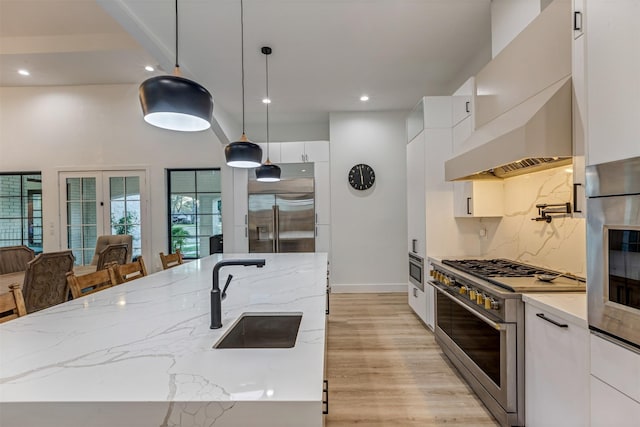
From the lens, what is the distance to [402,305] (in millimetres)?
4121

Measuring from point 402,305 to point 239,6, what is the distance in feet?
12.9

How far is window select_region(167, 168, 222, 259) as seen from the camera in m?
5.45

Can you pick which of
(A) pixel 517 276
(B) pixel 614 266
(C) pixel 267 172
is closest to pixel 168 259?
(C) pixel 267 172

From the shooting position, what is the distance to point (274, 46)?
298 centimetres

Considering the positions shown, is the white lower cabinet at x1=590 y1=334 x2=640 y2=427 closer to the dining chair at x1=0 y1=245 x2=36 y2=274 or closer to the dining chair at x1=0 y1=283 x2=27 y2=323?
the dining chair at x1=0 y1=283 x2=27 y2=323

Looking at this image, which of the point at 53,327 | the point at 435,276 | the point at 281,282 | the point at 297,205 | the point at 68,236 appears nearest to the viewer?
the point at 53,327

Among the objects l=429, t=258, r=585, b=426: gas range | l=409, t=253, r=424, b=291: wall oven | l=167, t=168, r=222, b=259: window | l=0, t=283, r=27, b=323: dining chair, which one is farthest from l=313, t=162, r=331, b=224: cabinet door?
l=0, t=283, r=27, b=323: dining chair

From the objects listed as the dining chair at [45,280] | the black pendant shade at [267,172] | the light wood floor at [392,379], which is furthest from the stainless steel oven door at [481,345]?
the dining chair at [45,280]

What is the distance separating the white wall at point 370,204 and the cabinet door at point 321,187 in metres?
0.16

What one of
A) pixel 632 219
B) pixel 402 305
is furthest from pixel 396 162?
pixel 632 219

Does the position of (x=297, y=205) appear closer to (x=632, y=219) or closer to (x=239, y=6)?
(x=239, y=6)

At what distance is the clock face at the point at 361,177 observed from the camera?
4832 mm

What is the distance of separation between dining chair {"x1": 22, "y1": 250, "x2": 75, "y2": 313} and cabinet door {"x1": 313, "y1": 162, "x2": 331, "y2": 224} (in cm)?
312

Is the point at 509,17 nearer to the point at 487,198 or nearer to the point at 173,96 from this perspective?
the point at 487,198
